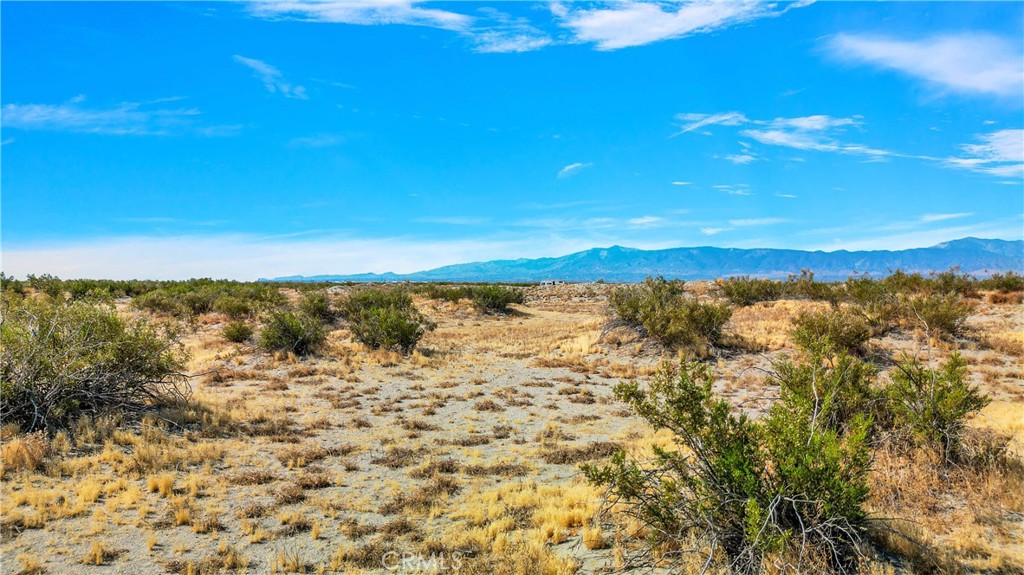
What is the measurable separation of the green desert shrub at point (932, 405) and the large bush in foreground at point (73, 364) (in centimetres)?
1302

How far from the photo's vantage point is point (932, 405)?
22.8 ft

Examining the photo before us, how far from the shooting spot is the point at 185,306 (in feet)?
98.9

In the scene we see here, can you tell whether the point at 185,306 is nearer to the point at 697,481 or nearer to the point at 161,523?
the point at 161,523

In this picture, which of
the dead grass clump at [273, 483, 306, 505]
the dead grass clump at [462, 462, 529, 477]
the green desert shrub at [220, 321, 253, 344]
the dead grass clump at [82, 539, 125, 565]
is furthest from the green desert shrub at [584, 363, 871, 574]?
the green desert shrub at [220, 321, 253, 344]

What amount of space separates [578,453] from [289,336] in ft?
44.2

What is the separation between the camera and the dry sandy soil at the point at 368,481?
219 inches

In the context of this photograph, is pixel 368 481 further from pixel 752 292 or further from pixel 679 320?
pixel 752 292

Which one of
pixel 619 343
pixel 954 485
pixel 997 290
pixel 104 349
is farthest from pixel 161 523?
pixel 997 290

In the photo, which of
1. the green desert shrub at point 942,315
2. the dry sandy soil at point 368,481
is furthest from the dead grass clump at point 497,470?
the green desert shrub at point 942,315

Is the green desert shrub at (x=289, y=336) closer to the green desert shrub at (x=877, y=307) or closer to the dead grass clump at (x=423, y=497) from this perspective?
the dead grass clump at (x=423, y=497)

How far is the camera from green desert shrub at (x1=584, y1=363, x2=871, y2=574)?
4.59m

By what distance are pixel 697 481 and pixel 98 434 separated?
9557 mm

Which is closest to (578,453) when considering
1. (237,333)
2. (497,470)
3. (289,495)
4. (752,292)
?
(497,470)

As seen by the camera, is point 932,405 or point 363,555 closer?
point 363,555
